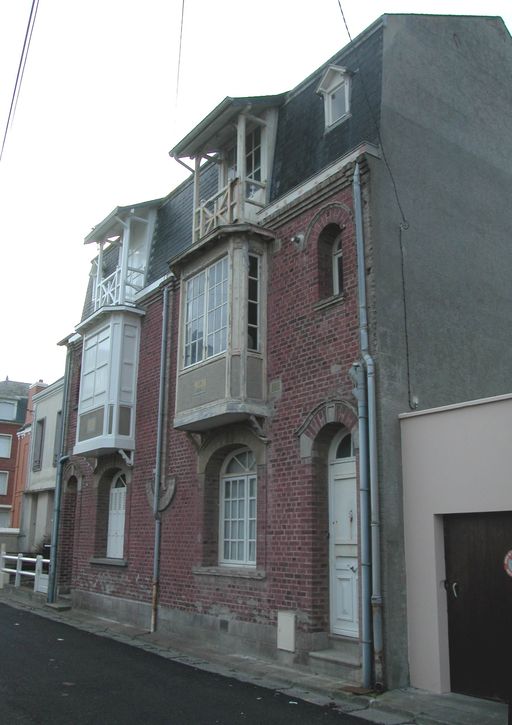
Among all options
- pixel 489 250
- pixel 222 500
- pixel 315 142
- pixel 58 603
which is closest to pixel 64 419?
pixel 58 603

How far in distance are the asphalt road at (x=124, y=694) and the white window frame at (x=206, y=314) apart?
521 centimetres

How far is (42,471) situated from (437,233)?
63.9 feet

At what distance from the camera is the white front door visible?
991 centimetres

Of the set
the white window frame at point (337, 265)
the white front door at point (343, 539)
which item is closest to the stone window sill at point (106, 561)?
the white front door at point (343, 539)

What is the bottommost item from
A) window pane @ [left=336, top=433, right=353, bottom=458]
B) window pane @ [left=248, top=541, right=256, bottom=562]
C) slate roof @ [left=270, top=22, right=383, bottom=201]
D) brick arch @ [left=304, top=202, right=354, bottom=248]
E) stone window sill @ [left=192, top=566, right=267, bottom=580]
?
stone window sill @ [left=192, top=566, right=267, bottom=580]

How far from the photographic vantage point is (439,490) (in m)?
9.10

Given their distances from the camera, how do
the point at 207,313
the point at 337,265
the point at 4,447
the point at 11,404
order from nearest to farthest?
the point at 337,265
the point at 207,313
the point at 4,447
the point at 11,404

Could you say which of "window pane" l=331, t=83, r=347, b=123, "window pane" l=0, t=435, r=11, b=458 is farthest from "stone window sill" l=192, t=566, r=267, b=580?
"window pane" l=0, t=435, r=11, b=458

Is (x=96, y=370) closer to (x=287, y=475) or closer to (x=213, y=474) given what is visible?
(x=213, y=474)

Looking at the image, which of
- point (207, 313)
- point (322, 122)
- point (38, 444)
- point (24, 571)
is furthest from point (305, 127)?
point (38, 444)

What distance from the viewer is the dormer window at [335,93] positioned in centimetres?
1184

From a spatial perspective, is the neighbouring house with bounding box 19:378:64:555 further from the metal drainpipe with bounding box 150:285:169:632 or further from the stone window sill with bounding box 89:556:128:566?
the metal drainpipe with bounding box 150:285:169:632

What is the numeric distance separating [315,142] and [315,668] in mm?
8455

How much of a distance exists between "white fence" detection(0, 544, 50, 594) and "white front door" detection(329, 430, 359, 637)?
10.6 m
